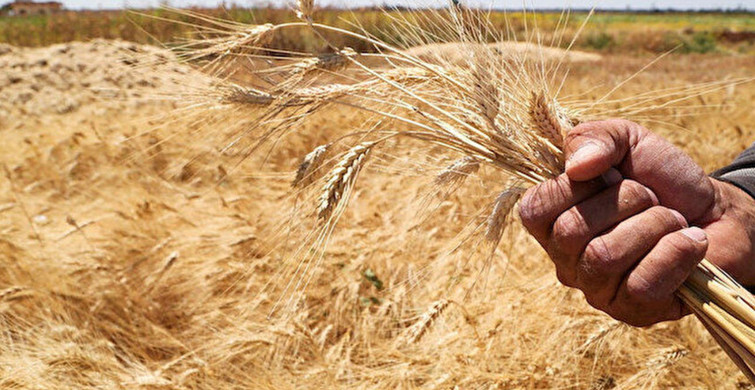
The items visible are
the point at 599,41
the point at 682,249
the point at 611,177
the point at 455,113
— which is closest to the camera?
the point at 682,249

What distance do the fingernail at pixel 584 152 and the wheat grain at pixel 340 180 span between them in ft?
1.25

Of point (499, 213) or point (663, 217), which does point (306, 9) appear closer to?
point (499, 213)

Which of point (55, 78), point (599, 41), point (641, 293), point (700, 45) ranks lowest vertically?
point (700, 45)

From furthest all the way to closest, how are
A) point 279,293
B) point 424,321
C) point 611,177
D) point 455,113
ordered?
point 279,293
point 424,321
point 455,113
point 611,177

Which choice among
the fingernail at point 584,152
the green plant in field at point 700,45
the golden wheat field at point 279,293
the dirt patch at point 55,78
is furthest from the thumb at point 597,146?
the green plant in field at point 700,45

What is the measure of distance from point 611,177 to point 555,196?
0.34 feet

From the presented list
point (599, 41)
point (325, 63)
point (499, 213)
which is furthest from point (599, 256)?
point (599, 41)

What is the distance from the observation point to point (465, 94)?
1.15m

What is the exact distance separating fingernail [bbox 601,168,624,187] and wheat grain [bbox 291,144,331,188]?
0.51 meters

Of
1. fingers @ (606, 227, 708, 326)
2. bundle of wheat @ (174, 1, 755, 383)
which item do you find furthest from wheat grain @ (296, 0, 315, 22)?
fingers @ (606, 227, 708, 326)

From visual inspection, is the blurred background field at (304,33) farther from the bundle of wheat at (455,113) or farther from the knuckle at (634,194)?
the knuckle at (634,194)

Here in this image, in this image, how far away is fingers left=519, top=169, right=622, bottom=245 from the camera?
3.15 ft

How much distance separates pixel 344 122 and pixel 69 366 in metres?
2.67

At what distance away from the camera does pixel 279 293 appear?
2.47 m
